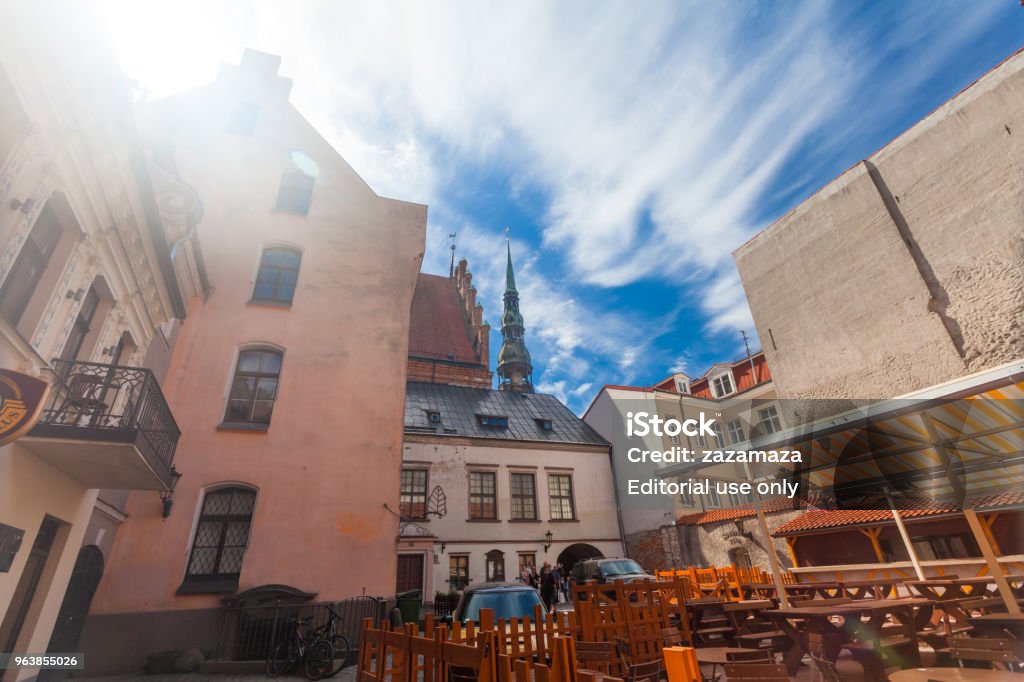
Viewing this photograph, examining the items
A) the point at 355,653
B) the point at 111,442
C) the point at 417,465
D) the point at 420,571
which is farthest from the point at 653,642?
the point at 417,465

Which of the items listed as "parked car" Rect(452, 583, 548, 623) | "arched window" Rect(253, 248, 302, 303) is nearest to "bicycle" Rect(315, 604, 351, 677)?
"parked car" Rect(452, 583, 548, 623)

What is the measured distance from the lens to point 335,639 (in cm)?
946

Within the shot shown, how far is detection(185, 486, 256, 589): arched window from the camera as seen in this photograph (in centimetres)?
1041

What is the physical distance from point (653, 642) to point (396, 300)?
1116cm

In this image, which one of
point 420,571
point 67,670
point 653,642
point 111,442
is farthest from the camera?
point 420,571

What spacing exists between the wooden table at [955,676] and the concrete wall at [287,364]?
10288mm

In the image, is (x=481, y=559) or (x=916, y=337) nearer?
(x=916, y=337)

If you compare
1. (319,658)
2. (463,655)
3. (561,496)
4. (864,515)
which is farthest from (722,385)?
(463,655)

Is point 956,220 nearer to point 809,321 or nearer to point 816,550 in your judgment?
point 809,321

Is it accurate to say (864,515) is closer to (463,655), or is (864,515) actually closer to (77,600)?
(463,655)

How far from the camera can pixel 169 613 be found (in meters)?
9.67

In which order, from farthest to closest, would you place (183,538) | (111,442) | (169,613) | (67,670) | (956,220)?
(956,220), (183,538), (169,613), (67,670), (111,442)

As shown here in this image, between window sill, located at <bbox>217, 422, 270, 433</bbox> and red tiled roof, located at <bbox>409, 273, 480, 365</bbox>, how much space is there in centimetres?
2283

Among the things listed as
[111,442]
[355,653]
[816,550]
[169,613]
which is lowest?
[355,653]
